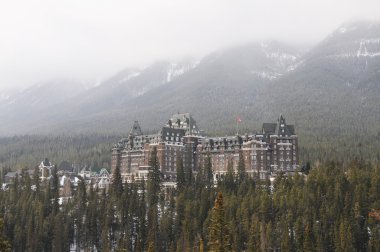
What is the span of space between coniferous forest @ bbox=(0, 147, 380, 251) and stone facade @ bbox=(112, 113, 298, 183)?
19.6 metres

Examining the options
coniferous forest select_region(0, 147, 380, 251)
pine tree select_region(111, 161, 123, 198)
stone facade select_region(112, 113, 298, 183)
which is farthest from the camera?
stone facade select_region(112, 113, 298, 183)

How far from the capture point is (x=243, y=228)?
11788 centimetres

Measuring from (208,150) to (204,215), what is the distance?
5262cm

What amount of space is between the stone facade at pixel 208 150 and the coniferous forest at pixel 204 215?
19559 millimetres

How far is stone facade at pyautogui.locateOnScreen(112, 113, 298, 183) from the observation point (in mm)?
165625

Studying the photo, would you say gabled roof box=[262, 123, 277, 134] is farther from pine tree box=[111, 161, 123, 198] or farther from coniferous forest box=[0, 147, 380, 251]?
pine tree box=[111, 161, 123, 198]

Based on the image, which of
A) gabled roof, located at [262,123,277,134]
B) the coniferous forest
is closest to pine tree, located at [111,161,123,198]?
the coniferous forest

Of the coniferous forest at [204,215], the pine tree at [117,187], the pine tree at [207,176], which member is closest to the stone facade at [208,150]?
the pine tree at [207,176]

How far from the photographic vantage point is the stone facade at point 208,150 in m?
166

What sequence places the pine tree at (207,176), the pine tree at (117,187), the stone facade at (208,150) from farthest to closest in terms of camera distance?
the stone facade at (208,150) < the pine tree at (207,176) < the pine tree at (117,187)

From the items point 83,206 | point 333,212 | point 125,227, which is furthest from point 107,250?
point 333,212

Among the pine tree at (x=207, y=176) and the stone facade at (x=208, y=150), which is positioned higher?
the stone facade at (x=208, y=150)

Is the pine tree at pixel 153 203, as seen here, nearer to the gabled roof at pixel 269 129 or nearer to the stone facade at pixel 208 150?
the stone facade at pixel 208 150

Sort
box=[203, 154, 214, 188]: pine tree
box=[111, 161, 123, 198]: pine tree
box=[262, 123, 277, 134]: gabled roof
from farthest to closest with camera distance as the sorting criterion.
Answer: box=[262, 123, 277, 134]: gabled roof < box=[203, 154, 214, 188]: pine tree < box=[111, 161, 123, 198]: pine tree
